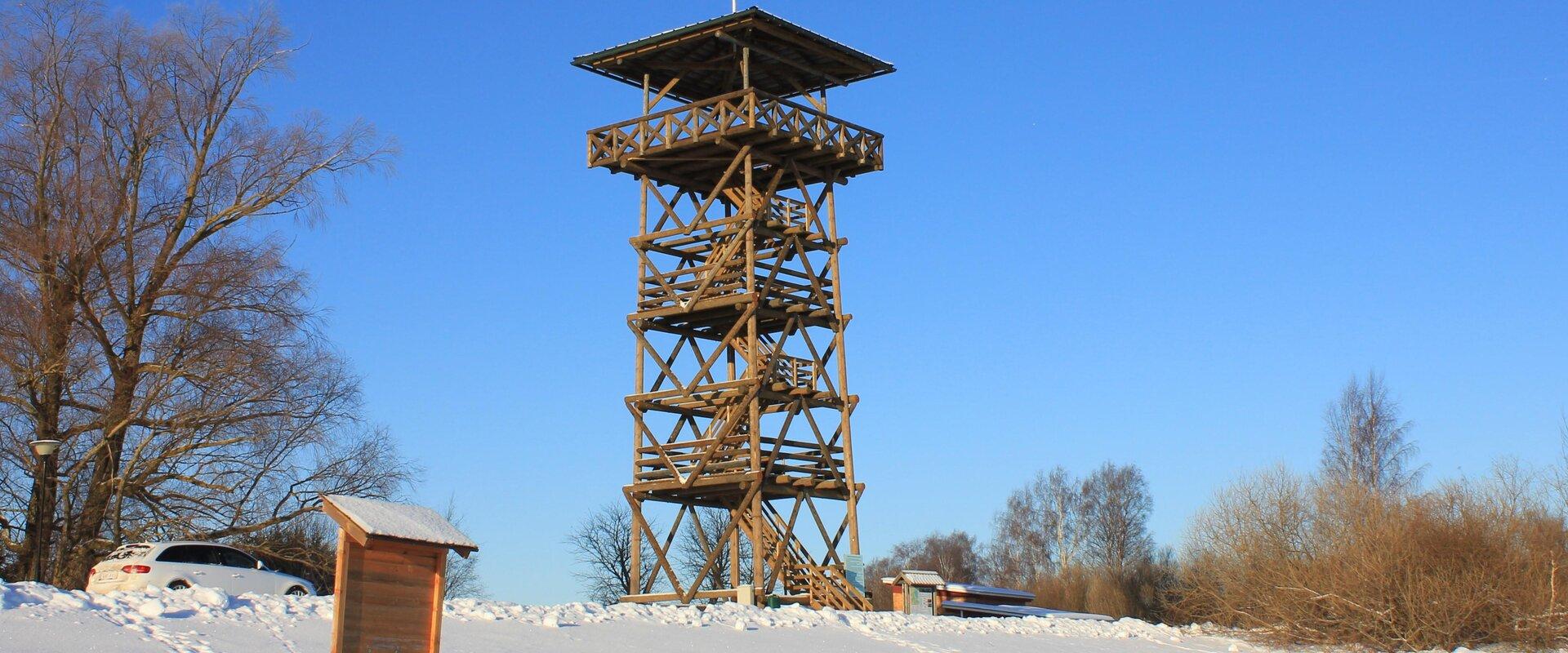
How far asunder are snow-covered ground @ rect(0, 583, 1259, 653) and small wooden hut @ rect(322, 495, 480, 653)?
2.79 m

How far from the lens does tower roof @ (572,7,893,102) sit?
1371 inches

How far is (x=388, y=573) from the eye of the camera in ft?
52.7

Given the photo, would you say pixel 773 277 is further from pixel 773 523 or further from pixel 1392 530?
pixel 1392 530

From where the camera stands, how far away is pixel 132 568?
970 inches

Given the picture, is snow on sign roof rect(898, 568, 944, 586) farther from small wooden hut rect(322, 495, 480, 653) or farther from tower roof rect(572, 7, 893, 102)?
small wooden hut rect(322, 495, 480, 653)

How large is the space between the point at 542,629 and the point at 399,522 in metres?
6.90

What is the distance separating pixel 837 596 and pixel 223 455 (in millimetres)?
12045

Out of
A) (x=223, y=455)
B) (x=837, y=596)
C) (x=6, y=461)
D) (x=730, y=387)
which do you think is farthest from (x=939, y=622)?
(x=6, y=461)

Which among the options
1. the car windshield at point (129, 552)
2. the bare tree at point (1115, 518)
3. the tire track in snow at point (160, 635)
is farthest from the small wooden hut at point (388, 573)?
the bare tree at point (1115, 518)

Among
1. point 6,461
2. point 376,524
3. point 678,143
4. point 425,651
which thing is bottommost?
point 425,651

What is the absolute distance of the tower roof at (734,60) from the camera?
34812 mm

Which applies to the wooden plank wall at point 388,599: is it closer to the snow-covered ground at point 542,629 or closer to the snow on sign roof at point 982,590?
the snow-covered ground at point 542,629

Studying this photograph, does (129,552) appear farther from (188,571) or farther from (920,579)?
(920,579)

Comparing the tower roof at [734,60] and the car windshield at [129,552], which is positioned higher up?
the tower roof at [734,60]
